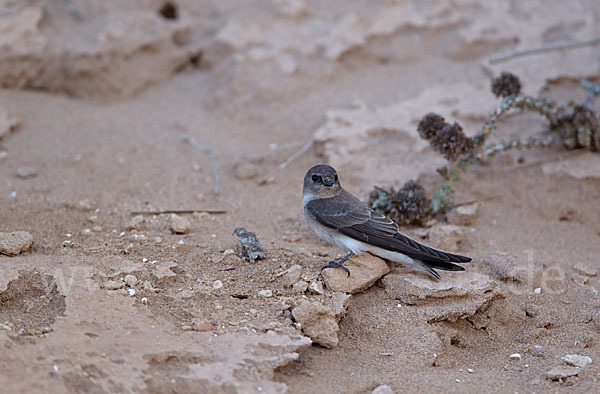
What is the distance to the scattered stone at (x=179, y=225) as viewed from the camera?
14.9 feet

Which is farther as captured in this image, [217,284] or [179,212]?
[179,212]

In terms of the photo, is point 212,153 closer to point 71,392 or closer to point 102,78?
point 102,78

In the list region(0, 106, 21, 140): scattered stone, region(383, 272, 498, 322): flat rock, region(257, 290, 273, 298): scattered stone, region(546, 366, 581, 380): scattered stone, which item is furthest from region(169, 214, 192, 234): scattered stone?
region(546, 366, 581, 380): scattered stone

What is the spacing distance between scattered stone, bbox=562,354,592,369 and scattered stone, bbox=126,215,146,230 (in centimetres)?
303

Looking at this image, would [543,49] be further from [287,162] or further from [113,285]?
[113,285]

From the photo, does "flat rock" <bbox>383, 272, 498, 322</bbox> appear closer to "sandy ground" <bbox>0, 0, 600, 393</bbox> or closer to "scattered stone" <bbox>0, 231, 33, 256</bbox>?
"sandy ground" <bbox>0, 0, 600, 393</bbox>

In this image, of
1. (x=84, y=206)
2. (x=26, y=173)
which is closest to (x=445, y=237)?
(x=84, y=206)

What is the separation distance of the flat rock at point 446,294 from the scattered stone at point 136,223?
1.91 m

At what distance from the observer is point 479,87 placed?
6.20 metres

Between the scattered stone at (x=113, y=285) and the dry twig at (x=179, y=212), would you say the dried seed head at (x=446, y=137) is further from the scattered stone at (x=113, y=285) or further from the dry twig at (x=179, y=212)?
the scattered stone at (x=113, y=285)

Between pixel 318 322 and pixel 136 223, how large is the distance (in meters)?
1.80

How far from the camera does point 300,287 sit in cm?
377

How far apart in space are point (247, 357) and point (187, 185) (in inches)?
104

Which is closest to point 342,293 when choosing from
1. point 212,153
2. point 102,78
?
point 212,153
